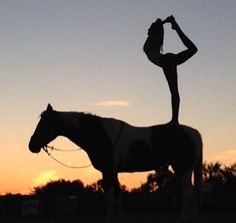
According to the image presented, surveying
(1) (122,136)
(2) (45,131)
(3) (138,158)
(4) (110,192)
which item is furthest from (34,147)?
(3) (138,158)

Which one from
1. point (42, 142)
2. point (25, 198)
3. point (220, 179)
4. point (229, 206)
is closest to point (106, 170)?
point (42, 142)

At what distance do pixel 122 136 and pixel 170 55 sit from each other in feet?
7.27

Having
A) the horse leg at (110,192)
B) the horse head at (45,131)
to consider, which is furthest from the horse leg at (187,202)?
Answer: the horse head at (45,131)

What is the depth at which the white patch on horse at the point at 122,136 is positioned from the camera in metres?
11.6

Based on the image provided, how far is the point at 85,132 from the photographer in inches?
468

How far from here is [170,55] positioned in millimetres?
12594

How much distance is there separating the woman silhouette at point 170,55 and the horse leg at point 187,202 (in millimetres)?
1409

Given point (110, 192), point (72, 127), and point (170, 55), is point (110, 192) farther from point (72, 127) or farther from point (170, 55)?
point (170, 55)

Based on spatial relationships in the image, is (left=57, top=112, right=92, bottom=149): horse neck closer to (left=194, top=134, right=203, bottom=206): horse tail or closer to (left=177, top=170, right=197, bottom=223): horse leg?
(left=177, top=170, right=197, bottom=223): horse leg

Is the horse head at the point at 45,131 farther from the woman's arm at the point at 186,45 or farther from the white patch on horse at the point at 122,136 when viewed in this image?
the woman's arm at the point at 186,45

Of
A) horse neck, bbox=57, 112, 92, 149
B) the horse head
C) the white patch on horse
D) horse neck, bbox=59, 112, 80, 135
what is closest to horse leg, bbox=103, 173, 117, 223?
the white patch on horse

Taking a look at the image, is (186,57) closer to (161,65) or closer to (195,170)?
(161,65)

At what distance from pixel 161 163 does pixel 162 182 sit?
81482 millimetres

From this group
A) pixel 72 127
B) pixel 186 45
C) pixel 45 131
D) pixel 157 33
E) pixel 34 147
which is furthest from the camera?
pixel 157 33
